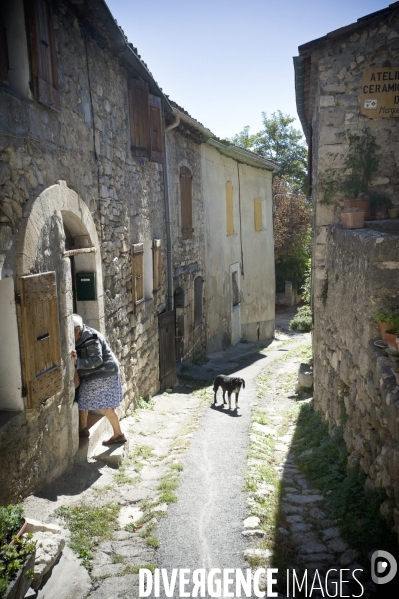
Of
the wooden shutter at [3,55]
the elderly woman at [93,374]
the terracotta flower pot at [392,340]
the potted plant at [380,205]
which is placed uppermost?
the wooden shutter at [3,55]

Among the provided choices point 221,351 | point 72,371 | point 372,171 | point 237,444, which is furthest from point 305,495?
point 221,351

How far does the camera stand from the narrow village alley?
3.63 metres

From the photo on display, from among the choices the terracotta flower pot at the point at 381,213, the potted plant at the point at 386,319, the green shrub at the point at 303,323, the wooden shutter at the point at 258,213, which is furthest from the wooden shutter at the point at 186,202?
the green shrub at the point at 303,323

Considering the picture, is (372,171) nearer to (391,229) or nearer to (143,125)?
(391,229)

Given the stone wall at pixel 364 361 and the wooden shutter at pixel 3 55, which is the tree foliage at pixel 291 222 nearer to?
the stone wall at pixel 364 361

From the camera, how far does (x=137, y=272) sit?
7.75 meters

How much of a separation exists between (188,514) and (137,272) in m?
4.07

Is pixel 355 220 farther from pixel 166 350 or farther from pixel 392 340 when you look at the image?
pixel 166 350

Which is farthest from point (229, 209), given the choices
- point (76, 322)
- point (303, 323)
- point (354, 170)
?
point (76, 322)

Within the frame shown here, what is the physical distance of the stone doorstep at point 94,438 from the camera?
5327mm

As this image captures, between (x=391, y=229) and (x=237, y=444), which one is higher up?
→ (x=391, y=229)

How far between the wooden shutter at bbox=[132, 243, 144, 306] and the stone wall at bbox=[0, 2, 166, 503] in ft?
0.32

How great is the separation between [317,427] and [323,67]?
15.6 ft

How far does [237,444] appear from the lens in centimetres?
625
